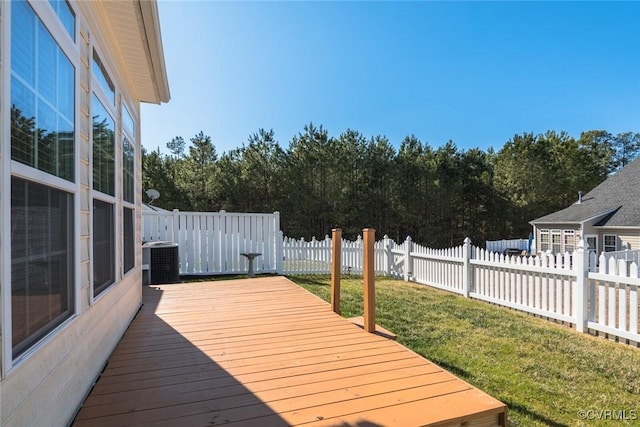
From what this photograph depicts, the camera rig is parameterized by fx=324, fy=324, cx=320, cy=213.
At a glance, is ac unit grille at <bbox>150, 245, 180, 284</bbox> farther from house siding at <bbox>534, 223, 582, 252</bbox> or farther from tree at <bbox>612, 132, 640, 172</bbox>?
tree at <bbox>612, 132, 640, 172</bbox>

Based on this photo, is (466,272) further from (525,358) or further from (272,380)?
(272,380)

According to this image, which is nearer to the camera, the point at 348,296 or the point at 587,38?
the point at 348,296

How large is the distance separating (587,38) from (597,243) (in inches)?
415

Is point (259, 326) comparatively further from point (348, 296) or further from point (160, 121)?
point (160, 121)

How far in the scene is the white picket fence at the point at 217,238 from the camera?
307 inches

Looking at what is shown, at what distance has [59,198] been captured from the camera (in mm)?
1696

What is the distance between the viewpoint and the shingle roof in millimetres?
14711

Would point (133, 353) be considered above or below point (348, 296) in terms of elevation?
above

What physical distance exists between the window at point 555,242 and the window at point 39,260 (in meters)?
21.2

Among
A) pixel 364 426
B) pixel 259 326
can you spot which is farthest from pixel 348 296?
pixel 364 426

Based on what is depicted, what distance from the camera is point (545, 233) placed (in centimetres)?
1845

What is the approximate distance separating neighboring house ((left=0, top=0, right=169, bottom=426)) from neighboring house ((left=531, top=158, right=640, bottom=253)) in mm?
17196

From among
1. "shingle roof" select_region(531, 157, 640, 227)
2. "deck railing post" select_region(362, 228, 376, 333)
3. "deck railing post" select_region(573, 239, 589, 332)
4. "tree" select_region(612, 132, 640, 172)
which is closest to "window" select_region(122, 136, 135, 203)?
"deck railing post" select_region(362, 228, 376, 333)

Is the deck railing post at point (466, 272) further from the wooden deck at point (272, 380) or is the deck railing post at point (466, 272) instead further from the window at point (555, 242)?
the window at point (555, 242)
